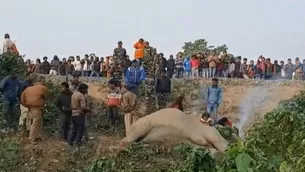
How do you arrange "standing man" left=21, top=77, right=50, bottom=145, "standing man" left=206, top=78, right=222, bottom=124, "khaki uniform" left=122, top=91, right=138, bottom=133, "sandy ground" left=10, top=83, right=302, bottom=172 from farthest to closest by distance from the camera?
1. "sandy ground" left=10, top=83, right=302, bottom=172
2. "standing man" left=206, top=78, right=222, bottom=124
3. "khaki uniform" left=122, top=91, right=138, bottom=133
4. "standing man" left=21, top=77, right=50, bottom=145

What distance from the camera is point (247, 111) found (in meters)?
28.4

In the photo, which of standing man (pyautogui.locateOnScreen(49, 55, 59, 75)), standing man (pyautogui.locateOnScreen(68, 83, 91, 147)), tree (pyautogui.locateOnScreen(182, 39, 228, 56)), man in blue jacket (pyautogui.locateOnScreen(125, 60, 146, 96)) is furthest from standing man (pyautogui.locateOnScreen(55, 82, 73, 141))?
tree (pyautogui.locateOnScreen(182, 39, 228, 56))

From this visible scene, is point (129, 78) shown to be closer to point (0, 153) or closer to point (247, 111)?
point (247, 111)

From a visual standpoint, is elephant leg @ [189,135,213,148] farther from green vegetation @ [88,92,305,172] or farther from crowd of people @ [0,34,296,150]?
green vegetation @ [88,92,305,172]

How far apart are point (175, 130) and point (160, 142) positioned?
0.42 m

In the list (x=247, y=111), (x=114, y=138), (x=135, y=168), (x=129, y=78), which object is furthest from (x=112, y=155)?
(x=247, y=111)

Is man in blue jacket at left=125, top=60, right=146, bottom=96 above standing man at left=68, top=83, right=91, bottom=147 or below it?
above

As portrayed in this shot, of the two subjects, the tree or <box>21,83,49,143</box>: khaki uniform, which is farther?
the tree

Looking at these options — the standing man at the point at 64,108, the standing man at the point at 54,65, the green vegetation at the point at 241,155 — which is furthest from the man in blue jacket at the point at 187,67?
the green vegetation at the point at 241,155

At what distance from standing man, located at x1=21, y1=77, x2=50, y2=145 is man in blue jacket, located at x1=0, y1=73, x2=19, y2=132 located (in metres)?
1.41

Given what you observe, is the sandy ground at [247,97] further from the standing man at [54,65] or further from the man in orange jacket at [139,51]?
the man in orange jacket at [139,51]

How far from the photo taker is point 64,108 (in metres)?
19.5

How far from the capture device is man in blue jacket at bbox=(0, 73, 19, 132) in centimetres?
2098

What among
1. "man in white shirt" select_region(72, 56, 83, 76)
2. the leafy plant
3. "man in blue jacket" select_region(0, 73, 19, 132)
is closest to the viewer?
the leafy plant
